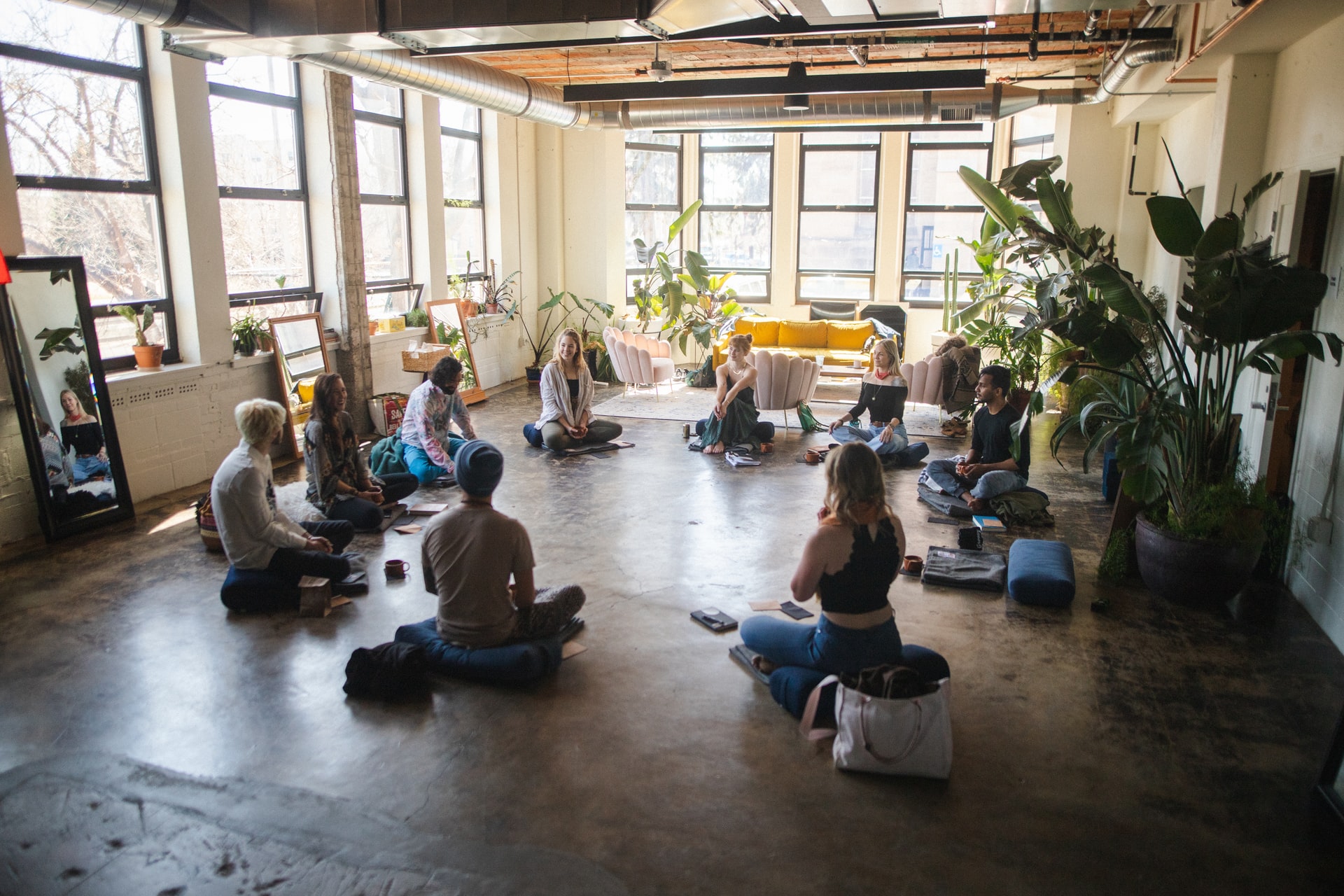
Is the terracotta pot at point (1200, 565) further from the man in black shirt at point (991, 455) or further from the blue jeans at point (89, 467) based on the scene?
the blue jeans at point (89, 467)

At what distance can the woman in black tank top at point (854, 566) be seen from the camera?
3963 mm

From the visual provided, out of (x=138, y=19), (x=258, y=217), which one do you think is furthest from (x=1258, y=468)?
(x=258, y=217)

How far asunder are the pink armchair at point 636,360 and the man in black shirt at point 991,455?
16.7 feet

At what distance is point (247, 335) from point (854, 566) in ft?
22.6

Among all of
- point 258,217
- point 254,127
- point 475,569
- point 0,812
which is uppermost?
point 254,127

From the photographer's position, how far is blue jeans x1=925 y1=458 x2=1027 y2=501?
7238mm

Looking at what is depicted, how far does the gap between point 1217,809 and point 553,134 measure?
1245 cm

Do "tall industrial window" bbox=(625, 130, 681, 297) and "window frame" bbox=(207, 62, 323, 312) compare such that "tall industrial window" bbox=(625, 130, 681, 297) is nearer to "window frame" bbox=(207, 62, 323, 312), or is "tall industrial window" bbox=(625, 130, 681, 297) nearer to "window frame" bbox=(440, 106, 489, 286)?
"window frame" bbox=(440, 106, 489, 286)

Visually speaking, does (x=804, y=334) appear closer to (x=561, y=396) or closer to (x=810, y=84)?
(x=561, y=396)

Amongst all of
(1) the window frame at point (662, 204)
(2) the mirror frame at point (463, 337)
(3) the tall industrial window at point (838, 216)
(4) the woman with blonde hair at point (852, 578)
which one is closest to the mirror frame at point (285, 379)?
(2) the mirror frame at point (463, 337)

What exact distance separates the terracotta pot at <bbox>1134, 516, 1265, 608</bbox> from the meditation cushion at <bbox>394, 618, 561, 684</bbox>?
3559 mm

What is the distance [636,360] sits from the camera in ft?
39.2

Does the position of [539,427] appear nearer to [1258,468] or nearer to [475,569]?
[475,569]

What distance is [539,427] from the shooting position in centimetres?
950
